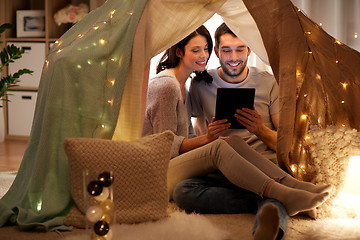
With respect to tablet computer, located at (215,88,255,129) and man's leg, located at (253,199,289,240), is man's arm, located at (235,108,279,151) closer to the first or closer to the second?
tablet computer, located at (215,88,255,129)

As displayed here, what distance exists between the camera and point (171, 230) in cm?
171

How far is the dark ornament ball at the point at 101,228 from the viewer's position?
1479 millimetres

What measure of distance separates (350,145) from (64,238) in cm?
124

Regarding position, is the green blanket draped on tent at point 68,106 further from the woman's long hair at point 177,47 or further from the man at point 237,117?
the man at point 237,117

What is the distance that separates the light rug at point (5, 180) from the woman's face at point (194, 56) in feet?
3.76

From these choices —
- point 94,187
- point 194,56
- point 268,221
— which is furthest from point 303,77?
point 94,187

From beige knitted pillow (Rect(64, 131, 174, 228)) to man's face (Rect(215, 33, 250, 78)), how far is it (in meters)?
0.84

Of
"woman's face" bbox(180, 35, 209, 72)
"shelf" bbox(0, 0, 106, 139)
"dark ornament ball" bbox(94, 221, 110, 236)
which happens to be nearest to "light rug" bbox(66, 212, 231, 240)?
"dark ornament ball" bbox(94, 221, 110, 236)

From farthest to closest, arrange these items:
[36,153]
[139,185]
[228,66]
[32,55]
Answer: [32,55]
[228,66]
[36,153]
[139,185]

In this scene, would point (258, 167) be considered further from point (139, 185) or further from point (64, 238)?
point (64, 238)

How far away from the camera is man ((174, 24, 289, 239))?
199cm

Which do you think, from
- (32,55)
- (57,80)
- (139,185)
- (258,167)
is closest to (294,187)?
(258,167)

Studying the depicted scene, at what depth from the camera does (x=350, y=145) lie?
82.6 inches

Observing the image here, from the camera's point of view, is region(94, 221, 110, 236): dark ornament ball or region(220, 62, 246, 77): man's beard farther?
region(220, 62, 246, 77): man's beard
